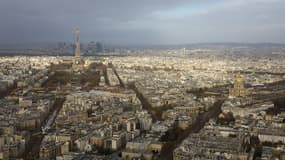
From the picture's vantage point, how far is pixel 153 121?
17.3 meters

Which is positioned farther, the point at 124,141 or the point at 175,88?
the point at 175,88

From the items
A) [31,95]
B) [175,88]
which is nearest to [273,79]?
[175,88]

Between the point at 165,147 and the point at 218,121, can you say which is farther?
the point at 218,121

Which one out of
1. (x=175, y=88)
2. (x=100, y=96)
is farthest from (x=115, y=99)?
(x=175, y=88)

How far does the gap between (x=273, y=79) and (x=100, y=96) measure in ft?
62.2

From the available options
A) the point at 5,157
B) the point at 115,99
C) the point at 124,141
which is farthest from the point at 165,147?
the point at 115,99

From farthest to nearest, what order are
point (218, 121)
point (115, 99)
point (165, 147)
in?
1. point (115, 99)
2. point (218, 121)
3. point (165, 147)

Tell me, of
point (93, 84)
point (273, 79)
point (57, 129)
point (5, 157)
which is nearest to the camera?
point (5, 157)

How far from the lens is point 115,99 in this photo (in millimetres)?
22234

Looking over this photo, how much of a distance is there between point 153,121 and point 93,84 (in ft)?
45.5

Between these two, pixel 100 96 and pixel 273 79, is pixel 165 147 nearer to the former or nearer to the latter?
pixel 100 96

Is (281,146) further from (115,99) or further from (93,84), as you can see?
(93,84)

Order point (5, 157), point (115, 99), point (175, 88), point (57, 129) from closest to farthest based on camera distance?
1. point (5, 157)
2. point (57, 129)
3. point (115, 99)
4. point (175, 88)

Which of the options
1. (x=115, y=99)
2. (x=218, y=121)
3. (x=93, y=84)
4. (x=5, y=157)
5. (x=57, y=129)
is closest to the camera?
(x=5, y=157)
